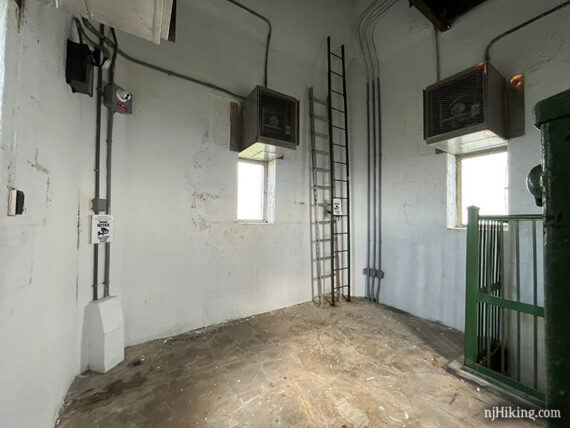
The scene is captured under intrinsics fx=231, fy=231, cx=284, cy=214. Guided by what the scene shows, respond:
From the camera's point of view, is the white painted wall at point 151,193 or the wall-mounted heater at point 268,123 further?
the wall-mounted heater at point 268,123

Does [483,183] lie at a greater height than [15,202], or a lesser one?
greater

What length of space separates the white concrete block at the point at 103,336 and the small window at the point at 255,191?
5.15ft

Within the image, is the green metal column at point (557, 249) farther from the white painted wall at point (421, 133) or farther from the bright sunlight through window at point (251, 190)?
the bright sunlight through window at point (251, 190)

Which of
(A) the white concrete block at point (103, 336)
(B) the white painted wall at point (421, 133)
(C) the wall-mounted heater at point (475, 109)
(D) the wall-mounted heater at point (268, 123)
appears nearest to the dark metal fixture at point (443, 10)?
(B) the white painted wall at point (421, 133)

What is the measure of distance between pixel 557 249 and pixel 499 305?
5.80ft

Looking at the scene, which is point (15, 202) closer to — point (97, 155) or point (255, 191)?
point (97, 155)

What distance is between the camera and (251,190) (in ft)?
10.2

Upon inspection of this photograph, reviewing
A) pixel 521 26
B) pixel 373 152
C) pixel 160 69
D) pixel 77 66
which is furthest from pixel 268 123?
pixel 521 26

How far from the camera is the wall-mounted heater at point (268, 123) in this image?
2482 millimetres

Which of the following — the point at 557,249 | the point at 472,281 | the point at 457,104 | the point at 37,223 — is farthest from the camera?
the point at 457,104

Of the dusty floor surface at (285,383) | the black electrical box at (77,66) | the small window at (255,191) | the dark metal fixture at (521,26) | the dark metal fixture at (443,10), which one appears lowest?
the dusty floor surface at (285,383)

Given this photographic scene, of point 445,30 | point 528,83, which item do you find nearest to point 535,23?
point 528,83

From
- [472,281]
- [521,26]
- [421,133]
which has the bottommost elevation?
[472,281]

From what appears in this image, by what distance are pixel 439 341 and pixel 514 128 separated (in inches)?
86.4
